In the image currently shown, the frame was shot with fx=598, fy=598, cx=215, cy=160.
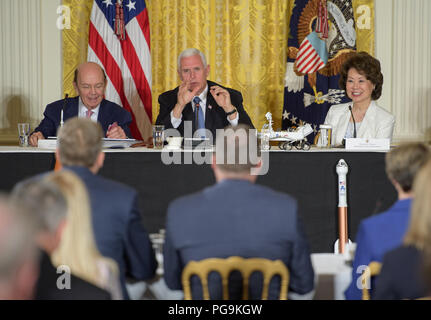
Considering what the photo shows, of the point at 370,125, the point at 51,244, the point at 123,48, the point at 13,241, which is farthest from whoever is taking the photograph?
the point at 123,48

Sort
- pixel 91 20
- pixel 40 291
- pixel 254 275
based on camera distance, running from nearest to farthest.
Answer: pixel 40 291 < pixel 254 275 < pixel 91 20

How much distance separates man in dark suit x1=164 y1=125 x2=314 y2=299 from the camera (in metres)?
1.83

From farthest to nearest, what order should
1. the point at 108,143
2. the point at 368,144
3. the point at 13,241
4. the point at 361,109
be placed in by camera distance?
the point at 361,109
the point at 108,143
the point at 368,144
the point at 13,241

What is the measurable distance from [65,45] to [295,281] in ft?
14.3

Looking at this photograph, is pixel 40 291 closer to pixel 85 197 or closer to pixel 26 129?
pixel 85 197

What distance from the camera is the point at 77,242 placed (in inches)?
67.2

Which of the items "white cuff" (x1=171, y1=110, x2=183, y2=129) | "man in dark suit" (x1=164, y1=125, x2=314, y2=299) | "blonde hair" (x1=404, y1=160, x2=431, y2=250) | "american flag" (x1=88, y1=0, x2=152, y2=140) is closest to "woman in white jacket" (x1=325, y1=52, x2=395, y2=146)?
"white cuff" (x1=171, y1=110, x2=183, y2=129)

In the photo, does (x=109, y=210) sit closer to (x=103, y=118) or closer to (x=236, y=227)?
(x=236, y=227)

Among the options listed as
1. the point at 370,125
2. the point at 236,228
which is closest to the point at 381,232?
the point at 236,228

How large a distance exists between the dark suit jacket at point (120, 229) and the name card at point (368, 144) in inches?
81.6

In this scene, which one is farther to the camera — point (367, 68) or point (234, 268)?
point (367, 68)

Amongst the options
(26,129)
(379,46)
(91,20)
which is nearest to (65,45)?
(91,20)

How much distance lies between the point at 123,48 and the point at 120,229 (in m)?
3.76

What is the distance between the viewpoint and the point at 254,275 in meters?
1.87
